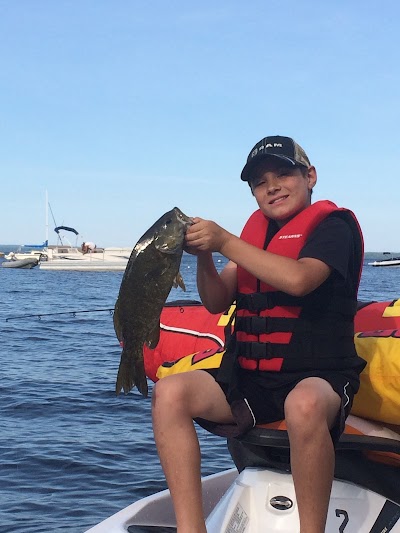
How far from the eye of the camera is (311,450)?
3.38 m

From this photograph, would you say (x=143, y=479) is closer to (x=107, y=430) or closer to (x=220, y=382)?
(x=107, y=430)

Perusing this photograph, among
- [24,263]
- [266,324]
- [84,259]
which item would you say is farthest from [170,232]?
[24,263]

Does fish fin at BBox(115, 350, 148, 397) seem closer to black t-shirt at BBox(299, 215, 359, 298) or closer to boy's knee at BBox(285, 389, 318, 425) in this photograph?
boy's knee at BBox(285, 389, 318, 425)

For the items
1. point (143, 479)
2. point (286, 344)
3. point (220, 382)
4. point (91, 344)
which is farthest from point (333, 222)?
point (91, 344)

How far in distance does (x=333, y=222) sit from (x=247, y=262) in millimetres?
528

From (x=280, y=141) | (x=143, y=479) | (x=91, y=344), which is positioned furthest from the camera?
(x=91, y=344)

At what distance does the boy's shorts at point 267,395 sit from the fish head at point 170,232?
2.54ft

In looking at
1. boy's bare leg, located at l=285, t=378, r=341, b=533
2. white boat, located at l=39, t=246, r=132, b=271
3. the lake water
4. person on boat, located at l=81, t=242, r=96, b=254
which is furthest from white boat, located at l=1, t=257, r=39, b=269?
boy's bare leg, located at l=285, t=378, r=341, b=533

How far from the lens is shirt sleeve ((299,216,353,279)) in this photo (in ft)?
11.9

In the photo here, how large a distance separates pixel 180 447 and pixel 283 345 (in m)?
0.69

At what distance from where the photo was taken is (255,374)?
12.6 ft

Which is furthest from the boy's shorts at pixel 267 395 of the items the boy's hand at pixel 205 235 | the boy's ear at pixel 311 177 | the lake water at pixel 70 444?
the lake water at pixel 70 444

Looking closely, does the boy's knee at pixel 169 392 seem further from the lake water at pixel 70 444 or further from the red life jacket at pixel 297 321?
the lake water at pixel 70 444

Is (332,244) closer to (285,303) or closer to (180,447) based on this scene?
(285,303)
